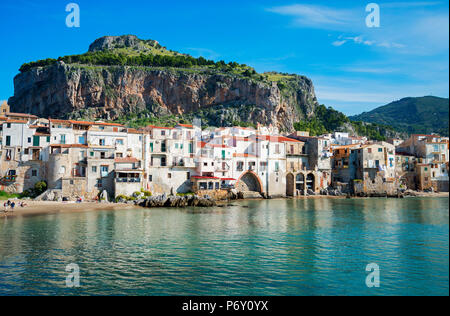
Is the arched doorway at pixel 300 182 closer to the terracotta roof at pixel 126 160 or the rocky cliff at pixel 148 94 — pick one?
the terracotta roof at pixel 126 160

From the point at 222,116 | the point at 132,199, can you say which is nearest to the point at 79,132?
the point at 132,199

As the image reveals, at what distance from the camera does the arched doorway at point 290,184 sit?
6472 centimetres

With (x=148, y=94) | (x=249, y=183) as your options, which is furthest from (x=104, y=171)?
(x=148, y=94)

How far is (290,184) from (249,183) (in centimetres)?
899

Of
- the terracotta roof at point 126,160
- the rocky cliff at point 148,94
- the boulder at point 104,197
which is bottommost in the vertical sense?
the boulder at point 104,197

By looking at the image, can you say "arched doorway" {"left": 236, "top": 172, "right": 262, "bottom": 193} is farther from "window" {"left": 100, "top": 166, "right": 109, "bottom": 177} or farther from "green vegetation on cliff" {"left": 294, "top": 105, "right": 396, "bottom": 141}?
"green vegetation on cliff" {"left": 294, "top": 105, "right": 396, "bottom": 141}

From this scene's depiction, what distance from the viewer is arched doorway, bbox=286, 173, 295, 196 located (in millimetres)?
64719

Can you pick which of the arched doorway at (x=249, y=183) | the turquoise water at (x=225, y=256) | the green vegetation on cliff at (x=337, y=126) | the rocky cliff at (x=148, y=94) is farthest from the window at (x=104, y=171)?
the green vegetation on cliff at (x=337, y=126)

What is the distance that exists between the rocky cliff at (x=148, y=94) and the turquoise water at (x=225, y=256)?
83818 mm

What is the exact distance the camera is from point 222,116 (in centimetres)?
11494

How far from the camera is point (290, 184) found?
65.2 m

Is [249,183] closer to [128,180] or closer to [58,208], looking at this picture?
[128,180]

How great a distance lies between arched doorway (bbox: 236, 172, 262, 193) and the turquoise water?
27.1 m

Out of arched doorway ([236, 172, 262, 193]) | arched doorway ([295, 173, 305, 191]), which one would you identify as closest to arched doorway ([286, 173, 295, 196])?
arched doorway ([295, 173, 305, 191])
